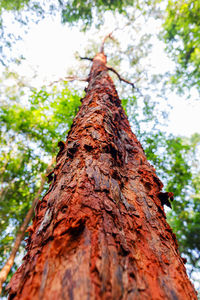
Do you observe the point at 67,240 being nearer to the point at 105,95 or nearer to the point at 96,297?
the point at 96,297

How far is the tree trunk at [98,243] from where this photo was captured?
0.67m

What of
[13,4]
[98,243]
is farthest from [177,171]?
[13,4]

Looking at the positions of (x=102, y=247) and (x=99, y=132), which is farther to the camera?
(x=99, y=132)

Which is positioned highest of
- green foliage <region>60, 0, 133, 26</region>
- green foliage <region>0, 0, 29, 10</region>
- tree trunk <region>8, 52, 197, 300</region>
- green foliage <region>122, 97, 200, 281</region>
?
green foliage <region>60, 0, 133, 26</region>

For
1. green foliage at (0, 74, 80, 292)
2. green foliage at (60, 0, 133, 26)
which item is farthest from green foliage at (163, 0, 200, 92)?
green foliage at (0, 74, 80, 292)

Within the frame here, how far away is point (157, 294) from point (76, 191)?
0.68m

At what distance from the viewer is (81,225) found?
0.85 metres

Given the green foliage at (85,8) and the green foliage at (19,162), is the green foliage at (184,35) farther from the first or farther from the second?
the green foliage at (19,162)

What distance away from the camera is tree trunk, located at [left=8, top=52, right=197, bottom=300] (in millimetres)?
672

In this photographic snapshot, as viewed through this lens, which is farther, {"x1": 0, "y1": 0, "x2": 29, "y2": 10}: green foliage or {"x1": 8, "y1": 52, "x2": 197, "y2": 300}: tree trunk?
{"x1": 0, "y1": 0, "x2": 29, "y2": 10}: green foliage

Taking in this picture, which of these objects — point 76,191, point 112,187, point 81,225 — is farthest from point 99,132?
point 81,225

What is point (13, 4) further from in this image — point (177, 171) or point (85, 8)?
point (177, 171)

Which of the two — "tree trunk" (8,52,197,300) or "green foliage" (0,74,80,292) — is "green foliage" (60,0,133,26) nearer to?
"green foliage" (0,74,80,292)

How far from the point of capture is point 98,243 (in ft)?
2.63
